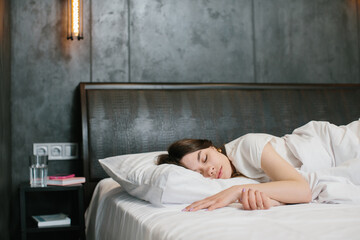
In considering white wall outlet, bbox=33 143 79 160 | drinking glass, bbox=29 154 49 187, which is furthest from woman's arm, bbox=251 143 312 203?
white wall outlet, bbox=33 143 79 160

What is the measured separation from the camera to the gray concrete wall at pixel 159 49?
9.56 feet

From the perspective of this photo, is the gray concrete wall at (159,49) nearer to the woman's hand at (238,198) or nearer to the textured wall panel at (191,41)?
the textured wall panel at (191,41)

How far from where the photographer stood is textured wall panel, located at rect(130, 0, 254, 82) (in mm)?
3107

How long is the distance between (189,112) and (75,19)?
991 mm

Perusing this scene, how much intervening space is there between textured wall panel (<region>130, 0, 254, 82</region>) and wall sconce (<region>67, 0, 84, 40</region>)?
1.23 ft

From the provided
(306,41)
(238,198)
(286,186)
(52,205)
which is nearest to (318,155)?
(286,186)

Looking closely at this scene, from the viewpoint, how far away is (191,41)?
3.20 meters

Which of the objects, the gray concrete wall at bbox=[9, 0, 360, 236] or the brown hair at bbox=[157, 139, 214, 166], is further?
the gray concrete wall at bbox=[9, 0, 360, 236]

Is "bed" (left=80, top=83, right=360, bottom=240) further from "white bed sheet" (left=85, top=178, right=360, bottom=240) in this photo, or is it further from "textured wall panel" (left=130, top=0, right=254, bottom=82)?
"textured wall panel" (left=130, top=0, right=254, bottom=82)

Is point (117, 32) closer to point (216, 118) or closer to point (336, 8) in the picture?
point (216, 118)

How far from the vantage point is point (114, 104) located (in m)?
2.80

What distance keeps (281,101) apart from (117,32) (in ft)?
4.15

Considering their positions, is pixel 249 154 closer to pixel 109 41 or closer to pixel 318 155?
pixel 318 155

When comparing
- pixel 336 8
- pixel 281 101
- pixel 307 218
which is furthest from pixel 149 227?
pixel 336 8
